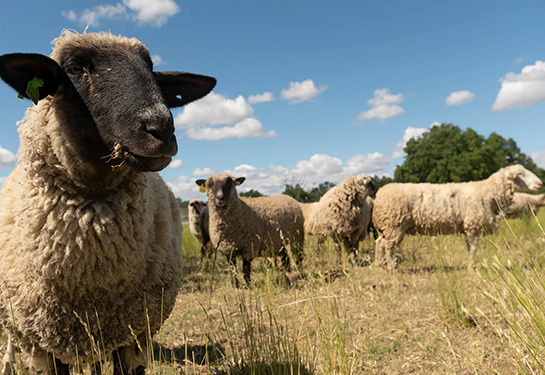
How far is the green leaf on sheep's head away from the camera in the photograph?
192cm

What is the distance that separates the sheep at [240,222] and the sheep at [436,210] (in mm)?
2246

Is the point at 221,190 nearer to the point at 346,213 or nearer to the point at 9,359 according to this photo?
the point at 346,213

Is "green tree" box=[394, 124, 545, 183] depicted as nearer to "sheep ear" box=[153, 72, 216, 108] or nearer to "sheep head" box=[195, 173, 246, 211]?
"sheep head" box=[195, 173, 246, 211]

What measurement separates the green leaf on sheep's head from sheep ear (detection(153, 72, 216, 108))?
2.53ft

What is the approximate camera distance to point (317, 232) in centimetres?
851

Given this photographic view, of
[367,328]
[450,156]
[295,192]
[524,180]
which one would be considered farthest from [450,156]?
[367,328]

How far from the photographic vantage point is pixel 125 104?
1.91 metres

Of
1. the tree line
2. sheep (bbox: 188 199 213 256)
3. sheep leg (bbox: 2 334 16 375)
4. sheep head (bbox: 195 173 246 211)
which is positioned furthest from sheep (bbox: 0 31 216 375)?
the tree line

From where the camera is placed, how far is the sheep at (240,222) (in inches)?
266

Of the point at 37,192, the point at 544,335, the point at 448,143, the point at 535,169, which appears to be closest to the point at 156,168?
the point at 37,192

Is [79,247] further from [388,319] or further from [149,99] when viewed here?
[388,319]

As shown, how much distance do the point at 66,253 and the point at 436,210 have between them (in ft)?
26.9

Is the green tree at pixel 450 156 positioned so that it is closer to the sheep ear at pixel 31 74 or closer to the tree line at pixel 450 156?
the tree line at pixel 450 156

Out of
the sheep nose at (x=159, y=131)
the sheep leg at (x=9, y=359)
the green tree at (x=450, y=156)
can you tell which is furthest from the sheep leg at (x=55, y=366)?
the green tree at (x=450, y=156)
